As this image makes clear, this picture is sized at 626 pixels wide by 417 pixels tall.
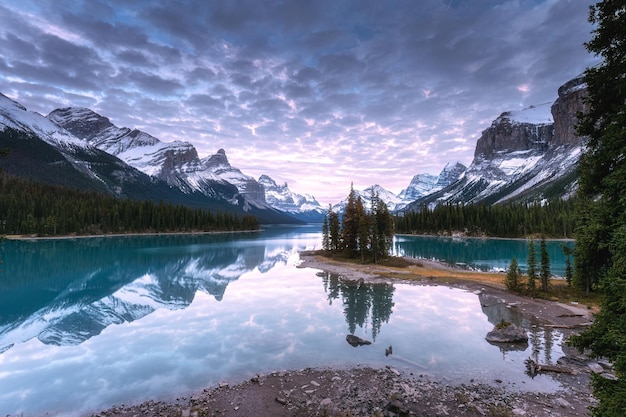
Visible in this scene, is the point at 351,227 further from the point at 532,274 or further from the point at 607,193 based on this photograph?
the point at 607,193

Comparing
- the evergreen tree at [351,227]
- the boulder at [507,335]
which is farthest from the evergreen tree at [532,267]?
the evergreen tree at [351,227]

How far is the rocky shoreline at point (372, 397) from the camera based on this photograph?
17375 mm

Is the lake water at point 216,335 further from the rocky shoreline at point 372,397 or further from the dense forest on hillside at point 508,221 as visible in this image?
the dense forest on hillside at point 508,221

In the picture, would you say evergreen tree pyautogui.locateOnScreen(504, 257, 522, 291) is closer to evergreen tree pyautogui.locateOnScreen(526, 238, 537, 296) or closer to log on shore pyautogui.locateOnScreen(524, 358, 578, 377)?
evergreen tree pyautogui.locateOnScreen(526, 238, 537, 296)

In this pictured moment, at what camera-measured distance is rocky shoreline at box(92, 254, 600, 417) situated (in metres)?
17.4

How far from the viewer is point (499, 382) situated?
69.4ft

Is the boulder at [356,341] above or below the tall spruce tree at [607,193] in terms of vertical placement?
below

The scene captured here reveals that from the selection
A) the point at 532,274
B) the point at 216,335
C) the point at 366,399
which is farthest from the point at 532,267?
the point at 216,335

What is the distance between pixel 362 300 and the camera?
4484 centimetres

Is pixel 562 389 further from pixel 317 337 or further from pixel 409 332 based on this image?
pixel 317 337

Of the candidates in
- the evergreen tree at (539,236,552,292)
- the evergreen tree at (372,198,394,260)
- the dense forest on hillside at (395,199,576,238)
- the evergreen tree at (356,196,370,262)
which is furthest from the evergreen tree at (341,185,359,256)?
the dense forest on hillside at (395,199,576,238)

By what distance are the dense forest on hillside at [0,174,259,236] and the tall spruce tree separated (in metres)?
189

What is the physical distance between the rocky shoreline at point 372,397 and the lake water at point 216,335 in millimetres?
1306

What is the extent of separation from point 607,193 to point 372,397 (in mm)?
14982
